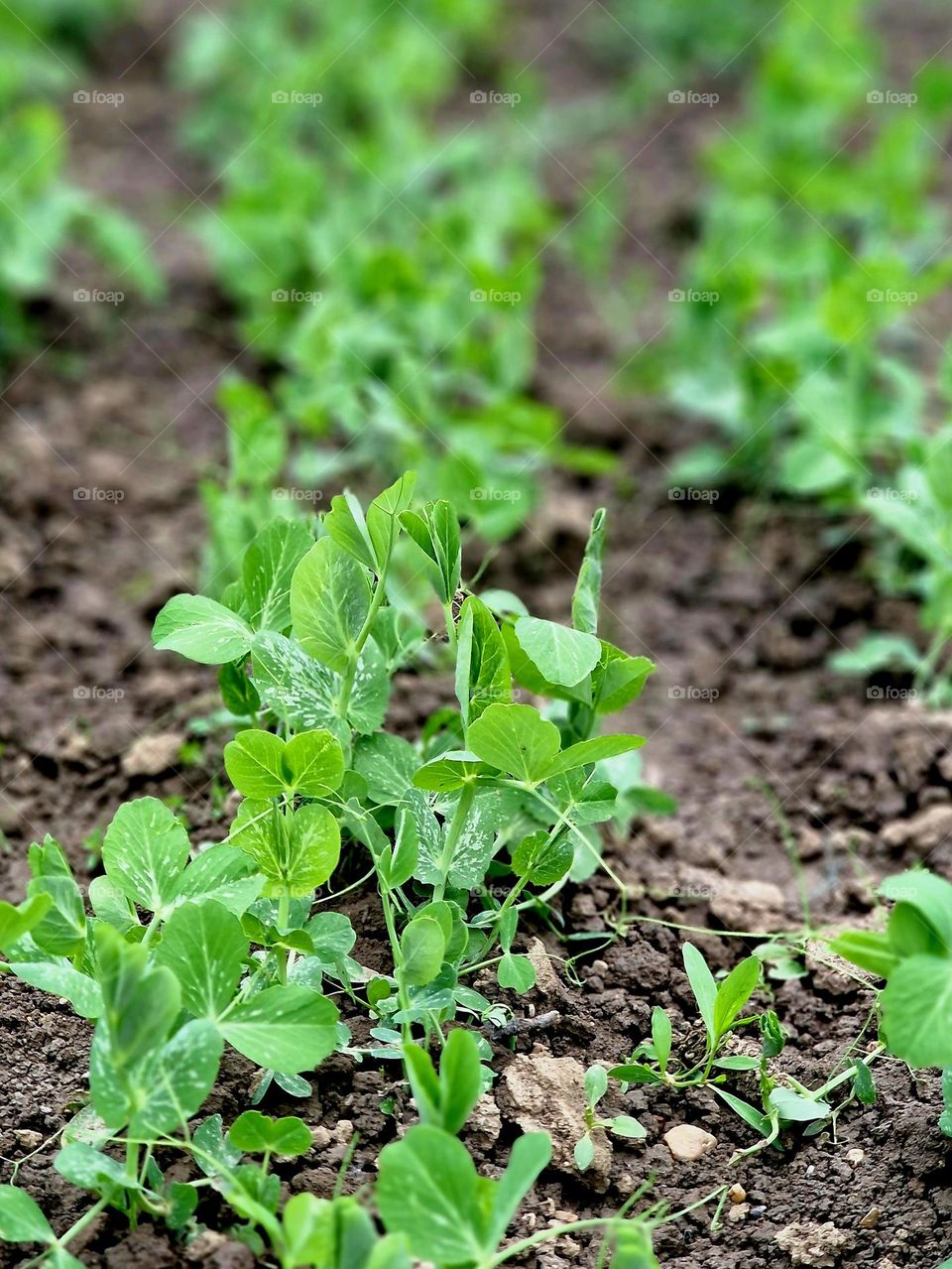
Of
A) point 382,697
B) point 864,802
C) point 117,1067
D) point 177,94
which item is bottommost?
point 864,802

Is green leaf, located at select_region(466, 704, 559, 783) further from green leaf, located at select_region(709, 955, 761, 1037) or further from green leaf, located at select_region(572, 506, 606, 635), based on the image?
green leaf, located at select_region(709, 955, 761, 1037)

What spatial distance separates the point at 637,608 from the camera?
308cm

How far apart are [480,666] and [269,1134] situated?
1.87 ft

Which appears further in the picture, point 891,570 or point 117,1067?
point 891,570

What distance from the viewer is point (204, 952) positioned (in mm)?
1478

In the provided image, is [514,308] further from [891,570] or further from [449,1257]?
[449,1257]

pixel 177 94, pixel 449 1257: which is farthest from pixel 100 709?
pixel 177 94

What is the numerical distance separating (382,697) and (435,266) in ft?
6.90

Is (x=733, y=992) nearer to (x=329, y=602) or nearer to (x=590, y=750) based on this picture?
(x=590, y=750)

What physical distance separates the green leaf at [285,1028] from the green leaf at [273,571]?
516mm
